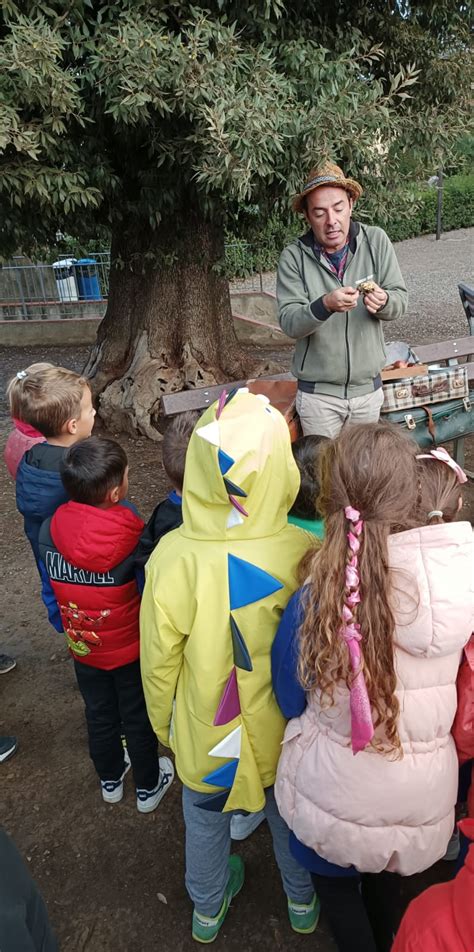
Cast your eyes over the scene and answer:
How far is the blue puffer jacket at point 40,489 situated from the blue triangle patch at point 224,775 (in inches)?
42.9

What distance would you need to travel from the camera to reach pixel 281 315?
307 cm

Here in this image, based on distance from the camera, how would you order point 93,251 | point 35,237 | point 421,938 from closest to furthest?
point 421,938
point 35,237
point 93,251

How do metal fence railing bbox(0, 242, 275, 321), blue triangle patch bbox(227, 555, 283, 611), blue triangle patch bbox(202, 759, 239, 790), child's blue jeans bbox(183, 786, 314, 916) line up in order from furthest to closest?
metal fence railing bbox(0, 242, 275, 321) → child's blue jeans bbox(183, 786, 314, 916) → blue triangle patch bbox(202, 759, 239, 790) → blue triangle patch bbox(227, 555, 283, 611)

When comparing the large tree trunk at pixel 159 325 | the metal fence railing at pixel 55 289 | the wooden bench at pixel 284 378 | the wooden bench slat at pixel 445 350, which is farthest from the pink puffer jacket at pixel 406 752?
the metal fence railing at pixel 55 289

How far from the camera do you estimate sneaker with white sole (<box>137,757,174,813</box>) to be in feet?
7.93

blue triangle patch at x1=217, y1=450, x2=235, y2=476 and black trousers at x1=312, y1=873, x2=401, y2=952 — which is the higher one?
blue triangle patch at x1=217, y1=450, x2=235, y2=476

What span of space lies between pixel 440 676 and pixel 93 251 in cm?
1195

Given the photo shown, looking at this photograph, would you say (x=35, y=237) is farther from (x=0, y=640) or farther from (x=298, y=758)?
(x=298, y=758)

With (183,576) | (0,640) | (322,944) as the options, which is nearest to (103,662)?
(183,576)

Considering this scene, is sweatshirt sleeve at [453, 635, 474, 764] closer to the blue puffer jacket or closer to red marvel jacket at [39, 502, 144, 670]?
red marvel jacket at [39, 502, 144, 670]

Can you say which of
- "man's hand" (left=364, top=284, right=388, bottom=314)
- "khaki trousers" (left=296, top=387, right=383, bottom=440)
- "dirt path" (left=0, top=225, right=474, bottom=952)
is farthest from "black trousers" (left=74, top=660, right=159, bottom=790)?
"man's hand" (left=364, top=284, right=388, bottom=314)

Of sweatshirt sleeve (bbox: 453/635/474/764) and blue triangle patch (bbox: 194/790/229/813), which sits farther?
blue triangle patch (bbox: 194/790/229/813)

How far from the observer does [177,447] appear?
2.00 meters

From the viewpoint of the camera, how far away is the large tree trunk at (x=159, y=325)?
20.2 feet
